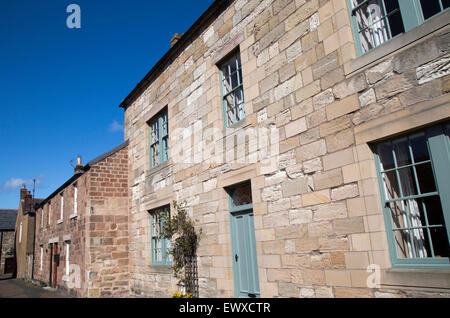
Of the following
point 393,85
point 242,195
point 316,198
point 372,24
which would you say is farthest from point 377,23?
point 242,195

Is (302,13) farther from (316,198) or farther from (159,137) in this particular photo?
(159,137)

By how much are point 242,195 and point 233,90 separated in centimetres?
219

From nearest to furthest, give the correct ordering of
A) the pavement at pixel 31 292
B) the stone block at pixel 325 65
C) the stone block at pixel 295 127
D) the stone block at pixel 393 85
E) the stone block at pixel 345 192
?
the stone block at pixel 393 85, the stone block at pixel 345 192, the stone block at pixel 325 65, the stone block at pixel 295 127, the pavement at pixel 31 292

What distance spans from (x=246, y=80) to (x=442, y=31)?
3476mm

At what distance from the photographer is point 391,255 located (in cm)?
425

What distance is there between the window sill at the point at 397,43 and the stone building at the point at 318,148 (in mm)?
14

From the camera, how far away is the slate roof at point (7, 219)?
109ft

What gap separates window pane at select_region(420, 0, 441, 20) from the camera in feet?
14.0

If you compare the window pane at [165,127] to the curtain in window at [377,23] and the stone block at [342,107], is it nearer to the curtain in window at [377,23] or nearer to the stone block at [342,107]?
the stone block at [342,107]

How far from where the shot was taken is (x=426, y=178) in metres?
4.10

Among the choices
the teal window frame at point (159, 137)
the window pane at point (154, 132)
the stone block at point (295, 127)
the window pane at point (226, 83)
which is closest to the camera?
the stone block at point (295, 127)

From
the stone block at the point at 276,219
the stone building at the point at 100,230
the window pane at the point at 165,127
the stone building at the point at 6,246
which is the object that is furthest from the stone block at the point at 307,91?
the stone building at the point at 6,246
